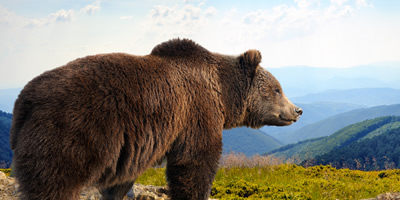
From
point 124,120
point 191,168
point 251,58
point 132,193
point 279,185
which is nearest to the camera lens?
point 124,120

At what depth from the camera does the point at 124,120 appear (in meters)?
4.15

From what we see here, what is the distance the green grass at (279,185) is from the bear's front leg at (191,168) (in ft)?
9.86

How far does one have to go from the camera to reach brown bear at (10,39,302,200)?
12.6ft

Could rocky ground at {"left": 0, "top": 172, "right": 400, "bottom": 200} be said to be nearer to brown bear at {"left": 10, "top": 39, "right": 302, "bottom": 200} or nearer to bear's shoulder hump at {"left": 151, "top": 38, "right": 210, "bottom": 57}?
brown bear at {"left": 10, "top": 39, "right": 302, "bottom": 200}

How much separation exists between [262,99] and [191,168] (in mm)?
1868

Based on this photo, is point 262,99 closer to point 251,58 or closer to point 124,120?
point 251,58

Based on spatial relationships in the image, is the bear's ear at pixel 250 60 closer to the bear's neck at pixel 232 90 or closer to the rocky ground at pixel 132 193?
the bear's neck at pixel 232 90

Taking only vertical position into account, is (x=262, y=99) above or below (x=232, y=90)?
below

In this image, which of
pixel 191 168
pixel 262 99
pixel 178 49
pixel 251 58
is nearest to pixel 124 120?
pixel 191 168

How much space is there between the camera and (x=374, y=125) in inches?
4823

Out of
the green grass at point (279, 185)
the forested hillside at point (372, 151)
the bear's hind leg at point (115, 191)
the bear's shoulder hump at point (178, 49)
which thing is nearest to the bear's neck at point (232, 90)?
the bear's shoulder hump at point (178, 49)

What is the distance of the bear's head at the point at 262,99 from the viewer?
19.2 feet

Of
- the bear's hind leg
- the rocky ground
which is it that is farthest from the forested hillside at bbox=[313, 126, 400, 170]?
the bear's hind leg

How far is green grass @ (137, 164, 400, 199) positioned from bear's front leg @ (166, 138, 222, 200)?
3.00 metres
